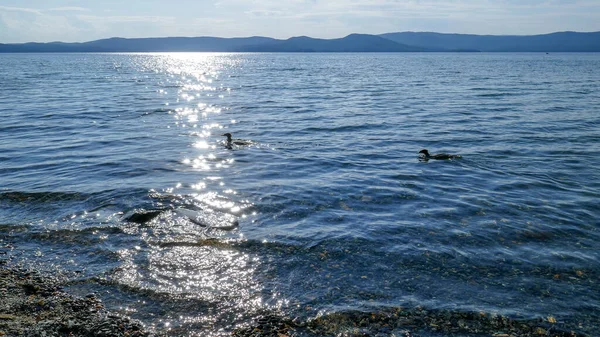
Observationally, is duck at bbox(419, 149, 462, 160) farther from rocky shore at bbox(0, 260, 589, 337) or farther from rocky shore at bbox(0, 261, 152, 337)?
rocky shore at bbox(0, 261, 152, 337)

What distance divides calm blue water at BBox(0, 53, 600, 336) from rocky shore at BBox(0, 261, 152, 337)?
0.39 metres

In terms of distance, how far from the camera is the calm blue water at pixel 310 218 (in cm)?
916

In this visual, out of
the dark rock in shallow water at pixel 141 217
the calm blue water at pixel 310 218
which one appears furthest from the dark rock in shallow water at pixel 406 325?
the dark rock in shallow water at pixel 141 217

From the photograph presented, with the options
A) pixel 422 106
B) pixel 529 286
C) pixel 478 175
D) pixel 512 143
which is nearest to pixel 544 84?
pixel 422 106

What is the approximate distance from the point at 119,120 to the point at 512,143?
24106 millimetres

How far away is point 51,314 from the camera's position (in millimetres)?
8070

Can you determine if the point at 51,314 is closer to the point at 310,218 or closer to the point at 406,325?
the point at 406,325

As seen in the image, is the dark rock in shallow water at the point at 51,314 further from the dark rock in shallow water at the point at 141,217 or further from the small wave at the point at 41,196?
the small wave at the point at 41,196

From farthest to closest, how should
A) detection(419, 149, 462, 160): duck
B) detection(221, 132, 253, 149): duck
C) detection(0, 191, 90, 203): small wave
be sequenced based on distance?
detection(221, 132, 253, 149): duck → detection(419, 149, 462, 160): duck → detection(0, 191, 90, 203): small wave

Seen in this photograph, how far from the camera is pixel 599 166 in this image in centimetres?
1872

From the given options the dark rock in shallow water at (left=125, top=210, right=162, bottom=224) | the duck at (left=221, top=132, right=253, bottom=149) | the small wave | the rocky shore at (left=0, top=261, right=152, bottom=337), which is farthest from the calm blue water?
the duck at (left=221, top=132, right=253, bottom=149)

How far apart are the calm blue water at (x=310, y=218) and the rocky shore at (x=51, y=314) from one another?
15.3 inches

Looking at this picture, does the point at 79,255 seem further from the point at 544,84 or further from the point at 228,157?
the point at 544,84

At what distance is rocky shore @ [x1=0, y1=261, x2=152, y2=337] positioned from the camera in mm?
7531
